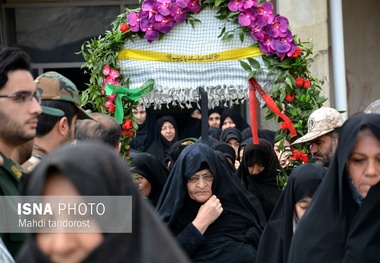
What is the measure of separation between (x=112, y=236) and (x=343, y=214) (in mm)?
1862

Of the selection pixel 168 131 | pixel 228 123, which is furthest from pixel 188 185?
pixel 228 123

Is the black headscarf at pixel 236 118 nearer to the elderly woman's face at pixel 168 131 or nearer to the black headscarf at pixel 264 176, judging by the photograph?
the elderly woman's face at pixel 168 131

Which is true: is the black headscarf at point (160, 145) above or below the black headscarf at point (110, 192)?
below

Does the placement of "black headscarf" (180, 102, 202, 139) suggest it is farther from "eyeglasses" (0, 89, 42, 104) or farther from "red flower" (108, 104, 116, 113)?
"eyeglasses" (0, 89, 42, 104)

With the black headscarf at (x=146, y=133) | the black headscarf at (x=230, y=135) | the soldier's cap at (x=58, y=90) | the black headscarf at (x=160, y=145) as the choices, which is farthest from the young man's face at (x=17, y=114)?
the black headscarf at (x=146, y=133)

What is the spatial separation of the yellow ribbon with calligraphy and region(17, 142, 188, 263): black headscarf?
4.43 m

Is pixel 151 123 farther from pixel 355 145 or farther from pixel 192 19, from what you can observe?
pixel 355 145

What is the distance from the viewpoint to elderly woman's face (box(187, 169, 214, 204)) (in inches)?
233

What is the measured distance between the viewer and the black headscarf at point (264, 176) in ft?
24.6

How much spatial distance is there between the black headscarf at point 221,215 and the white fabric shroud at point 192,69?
0.90 metres

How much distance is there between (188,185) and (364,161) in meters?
2.01

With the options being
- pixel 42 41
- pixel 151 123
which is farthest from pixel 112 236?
pixel 42 41

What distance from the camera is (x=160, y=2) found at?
6.82m

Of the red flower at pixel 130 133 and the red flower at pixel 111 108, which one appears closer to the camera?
the red flower at pixel 111 108
